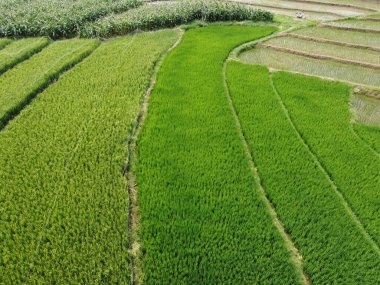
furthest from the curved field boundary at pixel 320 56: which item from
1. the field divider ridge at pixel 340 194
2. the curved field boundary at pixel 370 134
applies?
the field divider ridge at pixel 340 194

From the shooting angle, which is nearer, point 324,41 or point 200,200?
point 200,200

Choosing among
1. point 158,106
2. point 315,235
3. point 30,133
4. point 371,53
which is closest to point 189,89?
point 158,106

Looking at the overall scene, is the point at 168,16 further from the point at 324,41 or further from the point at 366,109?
the point at 366,109

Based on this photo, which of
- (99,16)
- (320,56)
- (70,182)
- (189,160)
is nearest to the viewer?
(70,182)

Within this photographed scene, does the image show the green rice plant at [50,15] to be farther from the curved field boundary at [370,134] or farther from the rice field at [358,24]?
the curved field boundary at [370,134]

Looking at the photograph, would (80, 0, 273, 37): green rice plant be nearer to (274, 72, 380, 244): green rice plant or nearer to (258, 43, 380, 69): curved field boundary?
(258, 43, 380, 69): curved field boundary

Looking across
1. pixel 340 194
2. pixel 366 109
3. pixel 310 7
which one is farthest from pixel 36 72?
pixel 310 7
